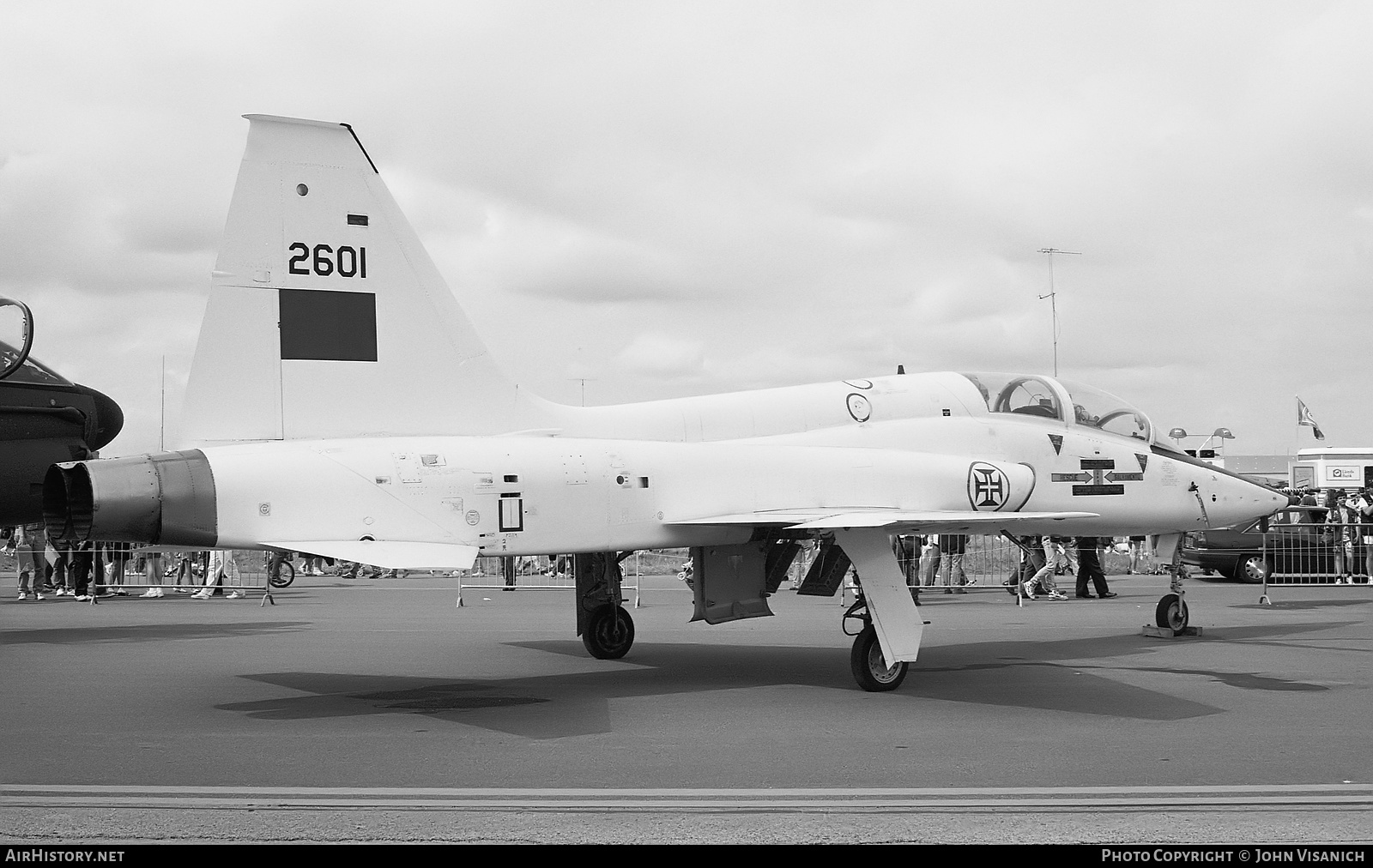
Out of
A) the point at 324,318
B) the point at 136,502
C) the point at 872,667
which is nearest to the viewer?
the point at 136,502

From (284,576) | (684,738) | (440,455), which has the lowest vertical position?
(284,576)

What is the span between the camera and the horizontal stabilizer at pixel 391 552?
332 inches

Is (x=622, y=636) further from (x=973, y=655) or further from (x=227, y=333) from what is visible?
(x=227, y=333)

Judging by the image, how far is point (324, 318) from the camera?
9.59m

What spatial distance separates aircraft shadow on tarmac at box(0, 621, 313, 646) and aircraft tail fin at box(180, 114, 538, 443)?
704 centimetres

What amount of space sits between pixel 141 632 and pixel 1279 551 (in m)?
21.2

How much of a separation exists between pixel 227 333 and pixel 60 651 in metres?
6.38

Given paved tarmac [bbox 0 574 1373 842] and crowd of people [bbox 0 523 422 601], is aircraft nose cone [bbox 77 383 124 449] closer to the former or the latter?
paved tarmac [bbox 0 574 1373 842]

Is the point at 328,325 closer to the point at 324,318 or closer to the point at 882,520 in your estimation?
the point at 324,318

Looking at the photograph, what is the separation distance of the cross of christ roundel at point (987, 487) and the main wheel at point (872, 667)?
198 centimetres

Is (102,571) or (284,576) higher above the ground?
(102,571)

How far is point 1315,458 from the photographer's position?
147 ft

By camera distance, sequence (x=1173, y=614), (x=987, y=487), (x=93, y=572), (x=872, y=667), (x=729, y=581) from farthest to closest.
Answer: (x=93, y=572)
(x=1173, y=614)
(x=987, y=487)
(x=729, y=581)
(x=872, y=667)

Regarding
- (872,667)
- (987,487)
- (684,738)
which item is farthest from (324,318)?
(987,487)
